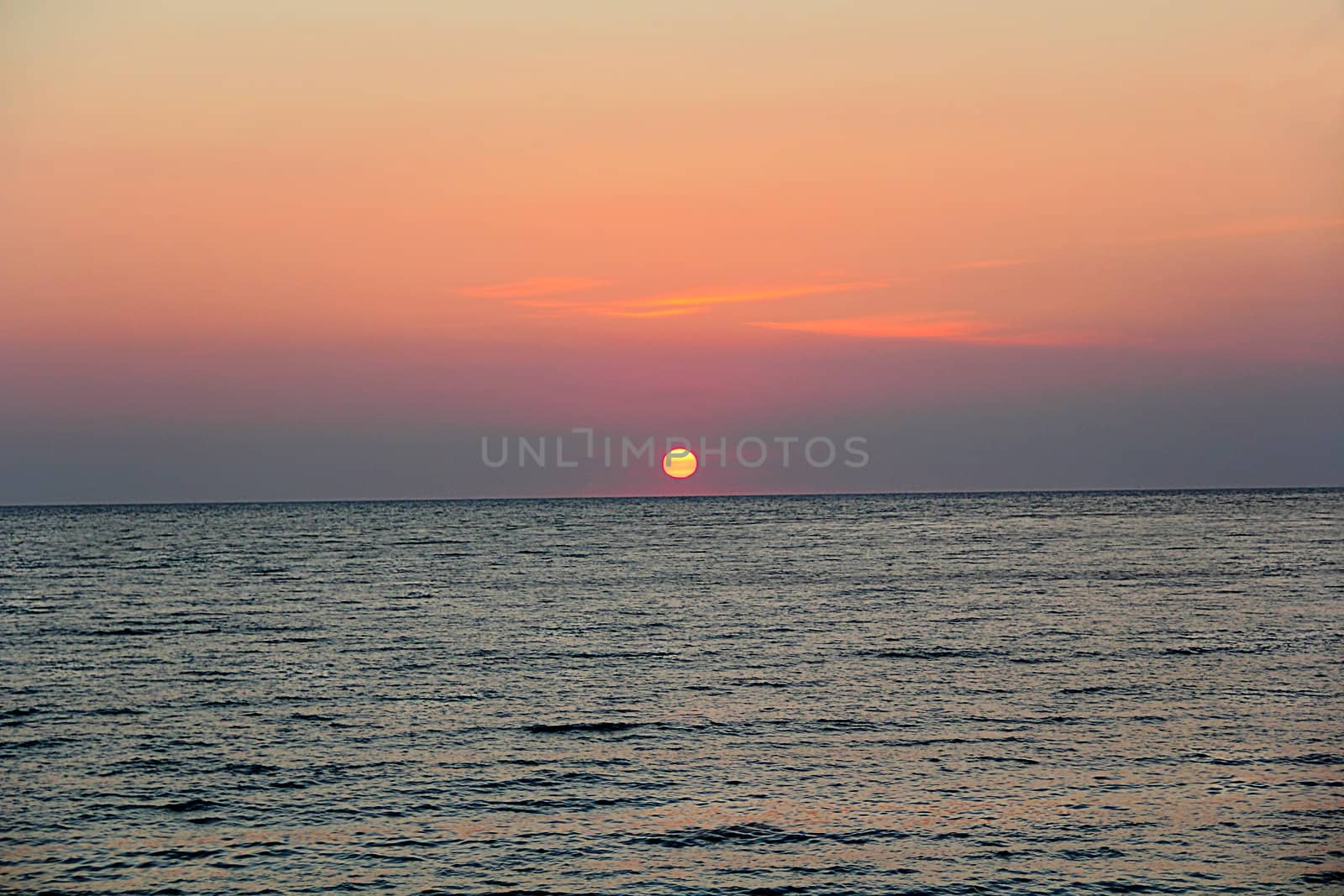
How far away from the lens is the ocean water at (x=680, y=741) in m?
16.4

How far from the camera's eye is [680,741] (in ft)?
75.9

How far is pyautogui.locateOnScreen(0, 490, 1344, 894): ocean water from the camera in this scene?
53.9 ft

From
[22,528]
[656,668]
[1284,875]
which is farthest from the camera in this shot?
[22,528]

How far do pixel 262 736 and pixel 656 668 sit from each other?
11051 mm

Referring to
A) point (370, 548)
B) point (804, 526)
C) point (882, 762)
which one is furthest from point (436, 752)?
point (804, 526)

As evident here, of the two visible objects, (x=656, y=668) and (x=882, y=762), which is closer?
(x=882, y=762)

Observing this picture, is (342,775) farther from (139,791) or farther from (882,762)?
(882,762)

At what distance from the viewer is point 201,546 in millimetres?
97938

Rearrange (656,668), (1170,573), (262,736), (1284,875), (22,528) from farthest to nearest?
1. (22,528)
2. (1170,573)
3. (656,668)
4. (262,736)
5. (1284,875)

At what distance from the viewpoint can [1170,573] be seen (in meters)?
60.3

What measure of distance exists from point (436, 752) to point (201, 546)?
8287 cm

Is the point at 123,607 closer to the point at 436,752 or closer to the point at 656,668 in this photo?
the point at 656,668

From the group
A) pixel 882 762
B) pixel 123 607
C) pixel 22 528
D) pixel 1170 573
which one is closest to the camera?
pixel 882 762

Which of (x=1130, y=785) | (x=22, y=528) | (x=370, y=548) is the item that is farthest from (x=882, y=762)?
(x=22, y=528)
